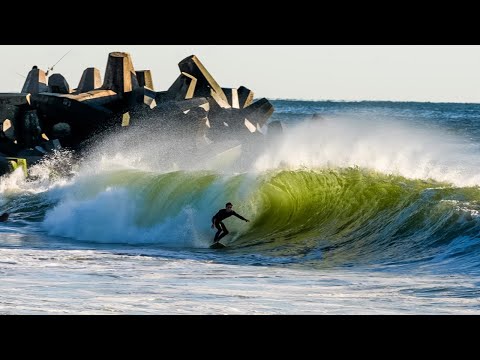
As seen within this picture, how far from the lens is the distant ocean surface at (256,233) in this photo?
10.0m

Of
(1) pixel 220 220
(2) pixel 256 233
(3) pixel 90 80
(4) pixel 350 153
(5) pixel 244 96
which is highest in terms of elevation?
(3) pixel 90 80

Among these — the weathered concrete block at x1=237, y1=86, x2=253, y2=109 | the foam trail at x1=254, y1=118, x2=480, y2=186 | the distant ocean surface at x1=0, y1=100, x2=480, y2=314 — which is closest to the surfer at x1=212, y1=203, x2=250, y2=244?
the distant ocean surface at x1=0, y1=100, x2=480, y2=314

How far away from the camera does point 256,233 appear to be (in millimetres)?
17984

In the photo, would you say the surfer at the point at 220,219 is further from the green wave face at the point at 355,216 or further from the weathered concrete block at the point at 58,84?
the weathered concrete block at the point at 58,84

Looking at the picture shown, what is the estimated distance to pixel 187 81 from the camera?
2681 cm

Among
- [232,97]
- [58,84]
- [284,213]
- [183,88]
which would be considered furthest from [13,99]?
[284,213]

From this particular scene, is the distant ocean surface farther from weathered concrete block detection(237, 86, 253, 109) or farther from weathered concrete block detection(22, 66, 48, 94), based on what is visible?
weathered concrete block detection(22, 66, 48, 94)

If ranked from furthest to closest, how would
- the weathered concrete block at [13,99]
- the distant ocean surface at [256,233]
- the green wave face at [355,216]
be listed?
the weathered concrete block at [13,99] → the green wave face at [355,216] → the distant ocean surface at [256,233]

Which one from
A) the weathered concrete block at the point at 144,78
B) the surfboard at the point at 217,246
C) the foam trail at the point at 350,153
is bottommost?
the surfboard at the point at 217,246

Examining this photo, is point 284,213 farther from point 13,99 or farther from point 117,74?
point 13,99

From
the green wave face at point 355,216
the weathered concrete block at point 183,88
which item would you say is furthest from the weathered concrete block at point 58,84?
the green wave face at point 355,216

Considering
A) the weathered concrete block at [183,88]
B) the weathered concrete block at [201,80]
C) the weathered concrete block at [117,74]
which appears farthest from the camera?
the weathered concrete block at [201,80]
